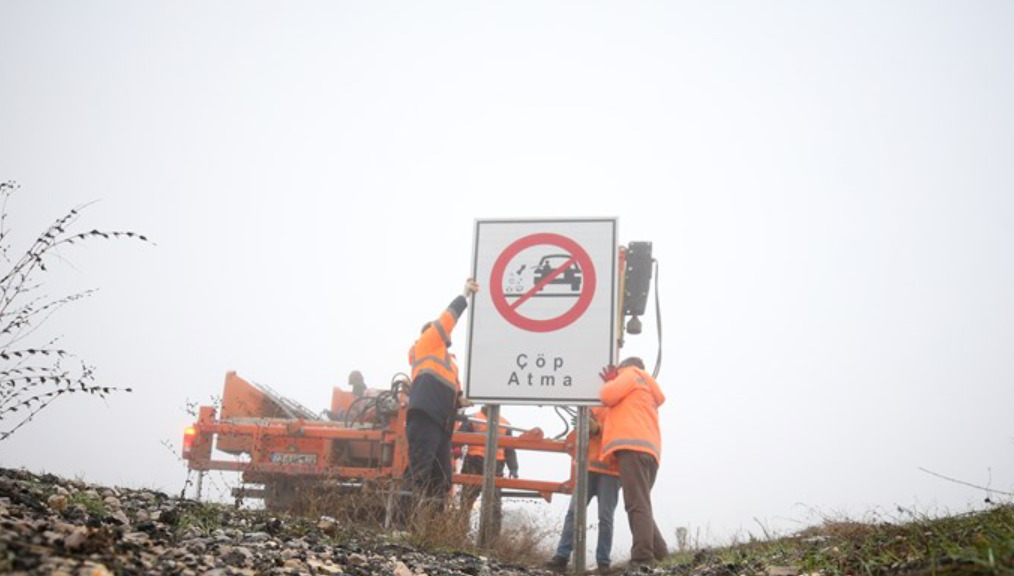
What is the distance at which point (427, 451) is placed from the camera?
7660 mm

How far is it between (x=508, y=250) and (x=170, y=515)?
12.6ft

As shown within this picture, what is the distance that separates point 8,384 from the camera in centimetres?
365

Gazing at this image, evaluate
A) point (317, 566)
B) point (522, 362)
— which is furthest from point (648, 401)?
point (317, 566)

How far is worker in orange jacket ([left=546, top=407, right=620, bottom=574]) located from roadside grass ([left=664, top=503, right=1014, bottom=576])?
2.34 metres

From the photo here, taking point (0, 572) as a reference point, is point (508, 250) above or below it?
above

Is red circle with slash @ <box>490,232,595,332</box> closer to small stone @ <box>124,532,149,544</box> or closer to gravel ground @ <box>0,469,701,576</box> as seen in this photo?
gravel ground @ <box>0,469,701,576</box>

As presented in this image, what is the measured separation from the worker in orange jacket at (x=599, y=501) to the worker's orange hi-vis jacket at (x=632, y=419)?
8.6 inches

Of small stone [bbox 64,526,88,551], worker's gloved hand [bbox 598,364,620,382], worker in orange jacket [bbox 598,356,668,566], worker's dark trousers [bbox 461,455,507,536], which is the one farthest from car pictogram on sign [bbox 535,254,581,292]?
small stone [bbox 64,526,88,551]

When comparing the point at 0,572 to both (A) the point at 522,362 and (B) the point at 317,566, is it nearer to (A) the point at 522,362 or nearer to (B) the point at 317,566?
(B) the point at 317,566

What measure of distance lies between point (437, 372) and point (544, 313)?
1.84 m

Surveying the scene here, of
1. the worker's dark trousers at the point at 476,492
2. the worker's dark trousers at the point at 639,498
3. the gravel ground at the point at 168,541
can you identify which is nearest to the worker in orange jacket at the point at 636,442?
Answer: the worker's dark trousers at the point at 639,498

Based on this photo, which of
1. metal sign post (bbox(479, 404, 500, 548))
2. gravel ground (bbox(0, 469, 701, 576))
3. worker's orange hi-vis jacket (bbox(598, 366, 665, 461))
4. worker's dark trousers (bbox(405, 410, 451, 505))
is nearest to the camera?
gravel ground (bbox(0, 469, 701, 576))

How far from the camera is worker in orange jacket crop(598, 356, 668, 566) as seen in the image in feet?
21.8

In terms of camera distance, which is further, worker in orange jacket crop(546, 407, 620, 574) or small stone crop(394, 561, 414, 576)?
worker in orange jacket crop(546, 407, 620, 574)
